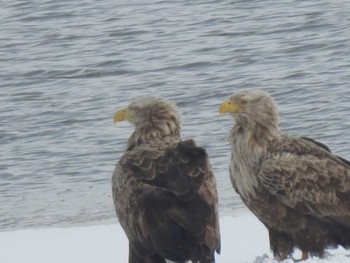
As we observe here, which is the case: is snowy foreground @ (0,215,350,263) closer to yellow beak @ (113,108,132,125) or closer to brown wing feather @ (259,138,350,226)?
brown wing feather @ (259,138,350,226)

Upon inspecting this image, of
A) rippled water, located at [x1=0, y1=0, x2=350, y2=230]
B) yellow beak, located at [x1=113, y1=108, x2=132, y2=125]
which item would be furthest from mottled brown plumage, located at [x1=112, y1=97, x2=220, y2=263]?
rippled water, located at [x1=0, y1=0, x2=350, y2=230]

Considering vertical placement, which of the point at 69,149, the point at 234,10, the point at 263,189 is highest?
the point at 263,189

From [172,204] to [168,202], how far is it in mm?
29

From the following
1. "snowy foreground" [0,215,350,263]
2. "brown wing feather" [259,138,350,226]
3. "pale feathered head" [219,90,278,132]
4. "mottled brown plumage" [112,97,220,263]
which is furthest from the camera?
"snowy foreground" [0,215,350,263]

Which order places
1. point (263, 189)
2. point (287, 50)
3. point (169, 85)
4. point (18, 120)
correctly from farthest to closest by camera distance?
point (287, 50) < point (169, 85) < point (18, 120) < point (263, 189)

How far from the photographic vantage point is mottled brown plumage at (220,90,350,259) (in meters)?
9.14

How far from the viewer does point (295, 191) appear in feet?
30.1

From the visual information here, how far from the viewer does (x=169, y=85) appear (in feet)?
57.1

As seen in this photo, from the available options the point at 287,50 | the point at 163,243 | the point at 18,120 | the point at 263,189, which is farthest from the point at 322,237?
the point at 287,50

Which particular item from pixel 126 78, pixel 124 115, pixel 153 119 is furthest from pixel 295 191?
pixel 126 78

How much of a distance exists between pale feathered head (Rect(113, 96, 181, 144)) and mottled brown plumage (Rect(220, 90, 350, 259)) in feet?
1.16

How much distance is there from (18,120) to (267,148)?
7.28 meters

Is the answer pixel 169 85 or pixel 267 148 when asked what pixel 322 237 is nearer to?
pixel 267 148

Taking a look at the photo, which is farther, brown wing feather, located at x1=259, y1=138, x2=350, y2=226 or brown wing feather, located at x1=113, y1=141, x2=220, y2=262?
brown wing feather, located at x1=259, y1=138, x2=350, y2=226
